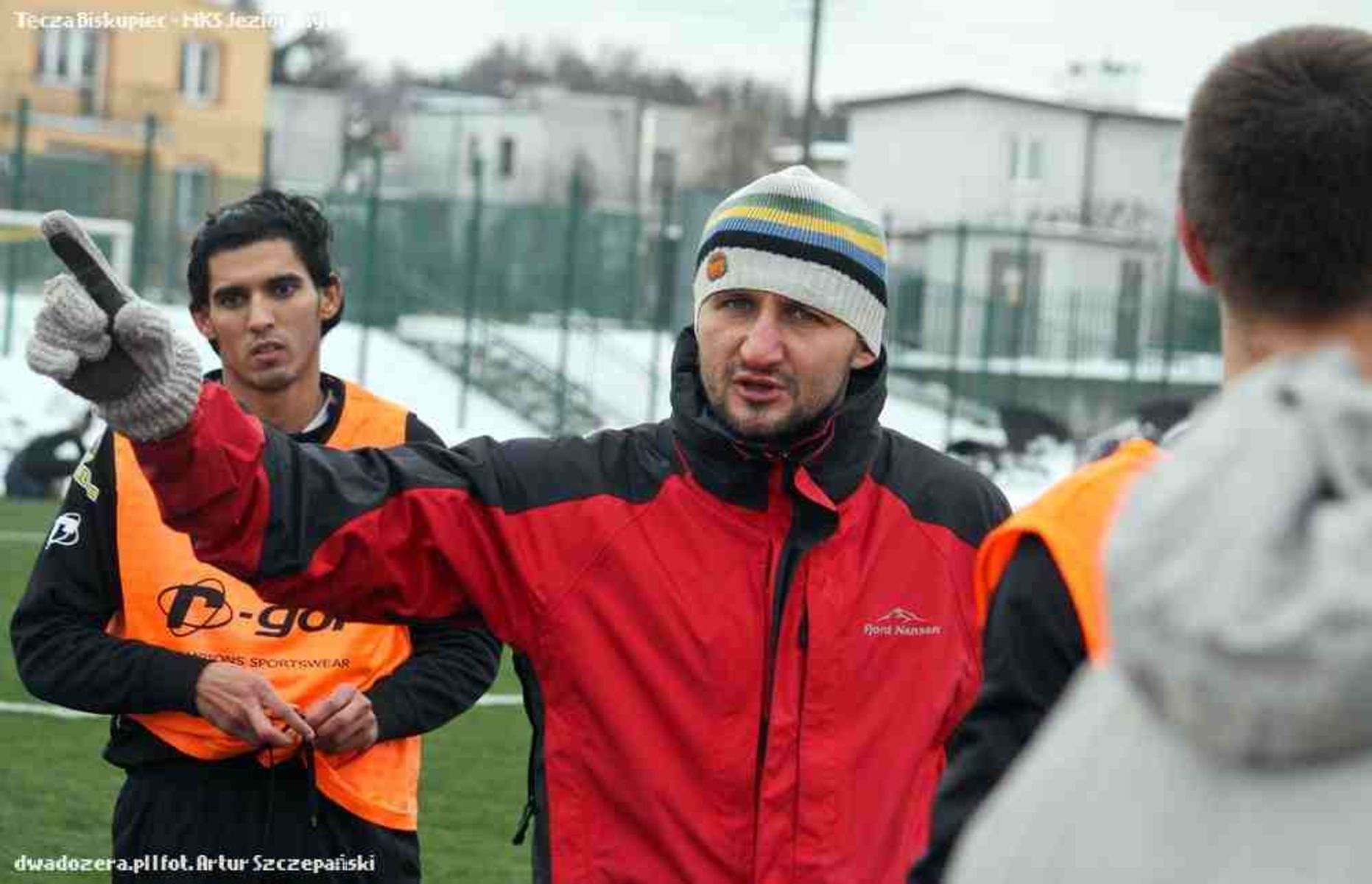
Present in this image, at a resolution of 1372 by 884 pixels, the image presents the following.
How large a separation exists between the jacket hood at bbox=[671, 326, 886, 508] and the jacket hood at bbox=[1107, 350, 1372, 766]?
1988 mm

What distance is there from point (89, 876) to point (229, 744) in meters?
3.33

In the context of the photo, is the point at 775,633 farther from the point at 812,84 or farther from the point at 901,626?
the point at 812,84

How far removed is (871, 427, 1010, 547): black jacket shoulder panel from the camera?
3555 mm

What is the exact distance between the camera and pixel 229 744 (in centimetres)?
422

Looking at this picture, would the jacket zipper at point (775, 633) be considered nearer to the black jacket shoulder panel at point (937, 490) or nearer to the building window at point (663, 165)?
the black jacket shoulder panel at point (937, 490)

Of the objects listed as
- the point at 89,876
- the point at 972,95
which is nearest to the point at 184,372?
the point at 89,876

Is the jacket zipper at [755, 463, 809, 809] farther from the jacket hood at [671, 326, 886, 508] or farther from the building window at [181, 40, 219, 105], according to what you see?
the building window at [181, 40, 219, 105]

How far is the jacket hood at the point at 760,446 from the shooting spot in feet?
11.1

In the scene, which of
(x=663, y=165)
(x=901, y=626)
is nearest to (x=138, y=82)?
(x=901, y=626)

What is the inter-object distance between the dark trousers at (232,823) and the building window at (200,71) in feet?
136

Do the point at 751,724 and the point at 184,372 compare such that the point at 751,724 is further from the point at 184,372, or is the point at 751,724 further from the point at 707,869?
the point at 184,372

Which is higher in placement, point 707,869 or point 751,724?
point 751,724

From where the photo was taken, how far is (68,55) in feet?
140

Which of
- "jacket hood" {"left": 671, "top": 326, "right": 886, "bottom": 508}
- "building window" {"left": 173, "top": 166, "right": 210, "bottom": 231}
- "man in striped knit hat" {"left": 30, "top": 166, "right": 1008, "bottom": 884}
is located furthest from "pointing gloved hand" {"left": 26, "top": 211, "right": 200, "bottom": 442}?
"building window" {"left": 173, "top": 166, "right": 210, "bottom": 231}
